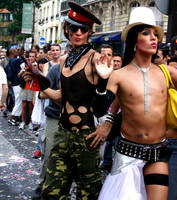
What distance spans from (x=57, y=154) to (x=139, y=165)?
30.3 inches

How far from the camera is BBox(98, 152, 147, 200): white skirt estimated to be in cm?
337

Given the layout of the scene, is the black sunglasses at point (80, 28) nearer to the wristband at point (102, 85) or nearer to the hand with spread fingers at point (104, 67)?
the hand with spread fingers at point (104, 67)

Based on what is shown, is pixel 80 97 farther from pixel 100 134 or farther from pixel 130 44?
pixel 130 44

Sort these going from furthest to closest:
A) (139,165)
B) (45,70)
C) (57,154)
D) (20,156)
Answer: (20,156) < (45,70) < (57,154) < (139,165)

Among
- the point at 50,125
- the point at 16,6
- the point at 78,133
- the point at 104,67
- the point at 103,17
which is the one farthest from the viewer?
the point at 103,17

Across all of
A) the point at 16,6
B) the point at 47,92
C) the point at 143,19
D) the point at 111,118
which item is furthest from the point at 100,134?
the point at 16,6

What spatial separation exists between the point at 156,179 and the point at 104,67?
3.40 feet

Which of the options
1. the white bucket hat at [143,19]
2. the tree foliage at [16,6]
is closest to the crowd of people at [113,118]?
the white bucket hat at [143,19]

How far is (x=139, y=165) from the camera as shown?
348cm

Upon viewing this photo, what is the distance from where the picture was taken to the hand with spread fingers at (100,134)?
3.63 m

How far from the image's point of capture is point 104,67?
3613mm

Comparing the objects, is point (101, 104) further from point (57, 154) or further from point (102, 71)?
point (57, 154)

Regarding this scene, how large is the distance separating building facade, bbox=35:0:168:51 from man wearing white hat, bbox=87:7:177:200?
35.8ft

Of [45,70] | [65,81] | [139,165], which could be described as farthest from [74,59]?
[45,70]
